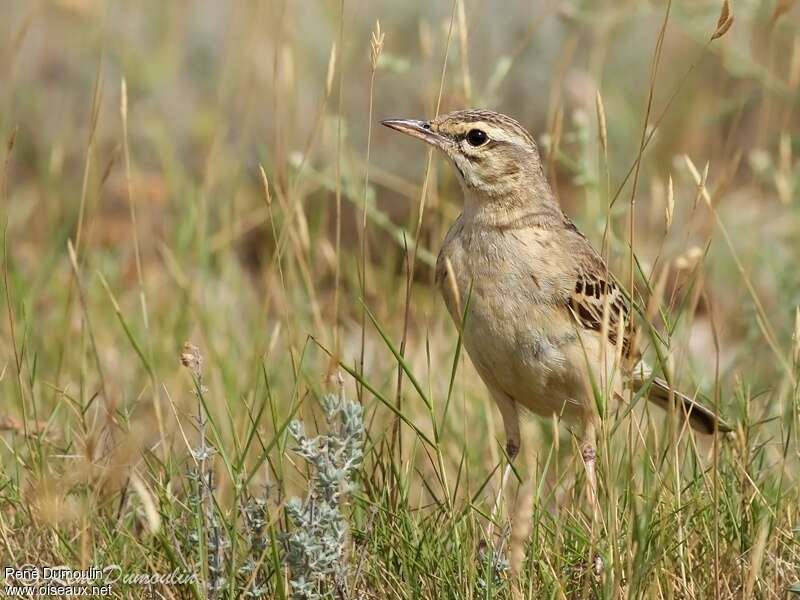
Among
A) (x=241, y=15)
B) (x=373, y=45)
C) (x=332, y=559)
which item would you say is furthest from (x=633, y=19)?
(x=332, y=559)

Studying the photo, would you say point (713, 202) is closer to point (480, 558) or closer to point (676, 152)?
point (480, 558)

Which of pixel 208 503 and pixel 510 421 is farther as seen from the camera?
pixel 510 421

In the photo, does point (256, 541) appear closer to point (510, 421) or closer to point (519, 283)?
point (519, 283)

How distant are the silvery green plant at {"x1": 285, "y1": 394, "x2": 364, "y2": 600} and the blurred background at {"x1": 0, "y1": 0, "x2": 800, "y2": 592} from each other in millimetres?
1802

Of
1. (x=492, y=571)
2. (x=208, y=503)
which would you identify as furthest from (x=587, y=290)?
(x=208, y=503)

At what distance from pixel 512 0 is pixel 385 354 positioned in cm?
397

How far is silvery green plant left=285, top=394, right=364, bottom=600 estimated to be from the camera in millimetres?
3670

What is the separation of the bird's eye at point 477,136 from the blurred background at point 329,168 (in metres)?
0.32

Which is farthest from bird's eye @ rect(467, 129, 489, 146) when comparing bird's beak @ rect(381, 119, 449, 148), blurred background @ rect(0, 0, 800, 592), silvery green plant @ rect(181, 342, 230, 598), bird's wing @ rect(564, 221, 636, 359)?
silvery green plant @ rect(181, 342, 230, 598)

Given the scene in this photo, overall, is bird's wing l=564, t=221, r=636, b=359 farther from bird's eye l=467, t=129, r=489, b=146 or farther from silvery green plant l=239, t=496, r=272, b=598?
silvery green plant l=239, t=496, r=272, b=598

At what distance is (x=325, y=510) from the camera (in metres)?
3.69

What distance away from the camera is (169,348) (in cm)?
647

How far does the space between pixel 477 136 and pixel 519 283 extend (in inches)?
26.7

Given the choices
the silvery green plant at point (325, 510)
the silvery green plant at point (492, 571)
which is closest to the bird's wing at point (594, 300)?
the silvery green plant at point (492, 571)
